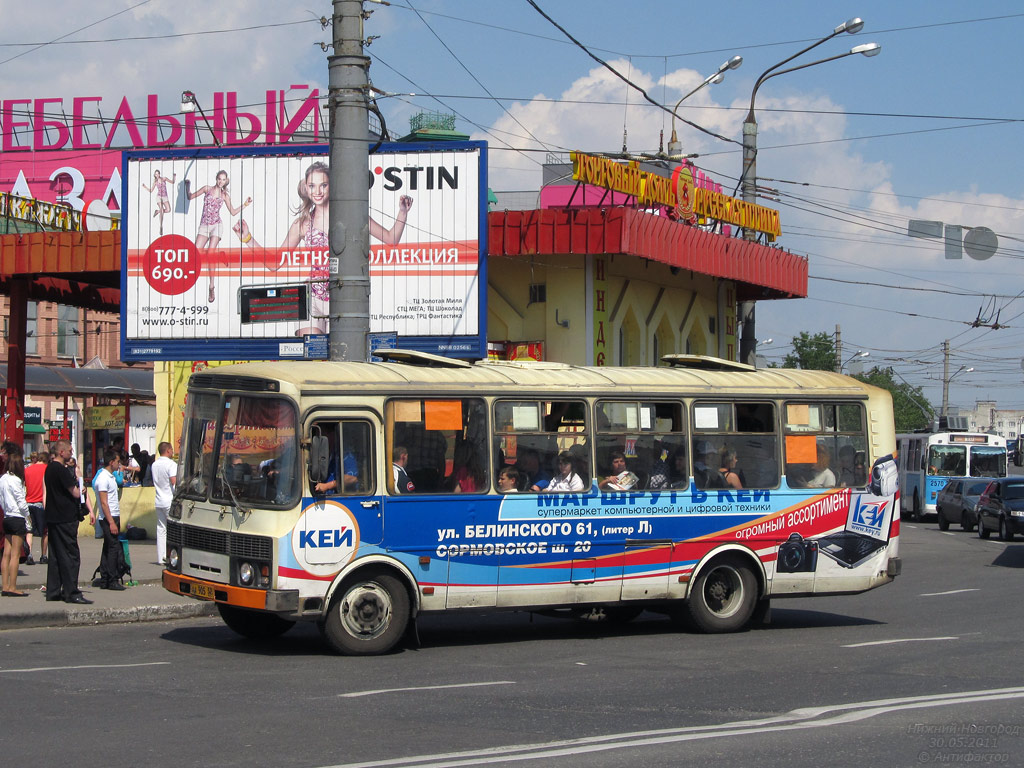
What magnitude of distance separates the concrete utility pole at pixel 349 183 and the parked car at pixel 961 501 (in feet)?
85.2

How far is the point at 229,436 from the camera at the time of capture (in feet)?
38.9

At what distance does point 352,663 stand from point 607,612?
465 centimetres

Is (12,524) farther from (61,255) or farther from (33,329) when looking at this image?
(33,329)

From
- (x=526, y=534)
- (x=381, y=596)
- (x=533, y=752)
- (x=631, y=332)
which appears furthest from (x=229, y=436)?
(x=631, y=332)

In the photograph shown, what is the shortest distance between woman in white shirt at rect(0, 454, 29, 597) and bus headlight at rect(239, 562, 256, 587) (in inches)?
183

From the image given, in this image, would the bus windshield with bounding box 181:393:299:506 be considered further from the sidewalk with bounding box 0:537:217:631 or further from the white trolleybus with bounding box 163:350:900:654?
the sidewalk with bounding box 0:537:217:631

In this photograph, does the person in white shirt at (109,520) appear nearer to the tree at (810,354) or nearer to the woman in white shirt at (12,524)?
the woman in white shirt at (12,524)

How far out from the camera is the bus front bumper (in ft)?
36.9

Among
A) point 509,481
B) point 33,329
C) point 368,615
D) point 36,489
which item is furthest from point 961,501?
point 33,329

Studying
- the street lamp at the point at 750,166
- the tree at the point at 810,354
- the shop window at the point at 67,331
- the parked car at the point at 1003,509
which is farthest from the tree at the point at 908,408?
the street lamp at the point at 750,166

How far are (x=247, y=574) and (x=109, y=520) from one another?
4641mm

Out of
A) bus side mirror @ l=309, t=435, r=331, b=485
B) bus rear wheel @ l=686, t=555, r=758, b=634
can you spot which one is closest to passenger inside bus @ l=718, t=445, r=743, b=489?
bus rear wheel @ l=686, t=555, r=758, b=634

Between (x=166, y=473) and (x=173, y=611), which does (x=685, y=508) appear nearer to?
(x=173, y=611)

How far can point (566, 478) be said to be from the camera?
1301 cm
